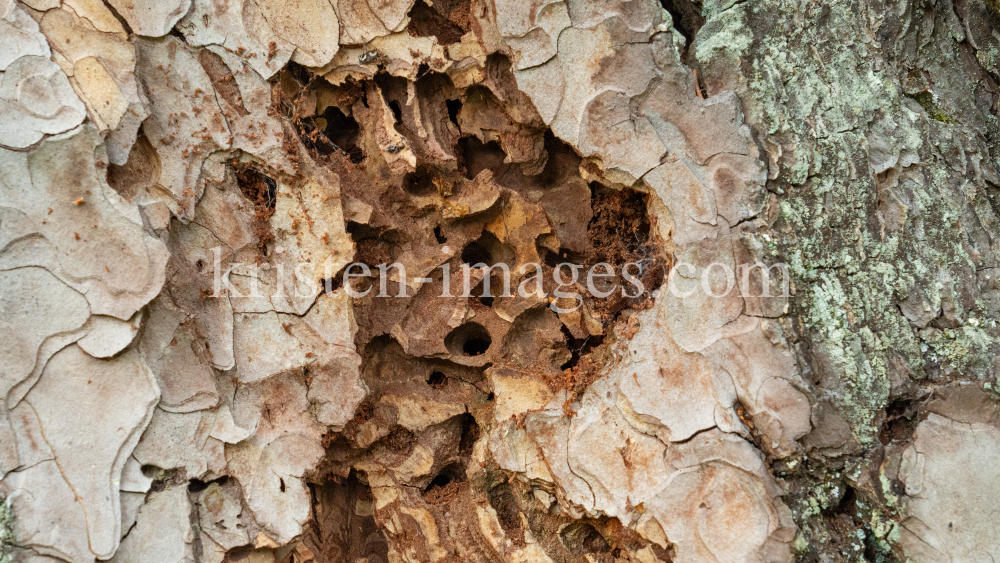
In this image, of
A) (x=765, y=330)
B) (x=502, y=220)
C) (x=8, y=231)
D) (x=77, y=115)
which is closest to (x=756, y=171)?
(x=765, y=330)

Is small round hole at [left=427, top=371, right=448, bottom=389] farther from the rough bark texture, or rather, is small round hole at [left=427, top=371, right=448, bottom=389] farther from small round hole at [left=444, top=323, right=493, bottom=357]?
small round hole at [left=444, top=323, right=493, bottom=357]

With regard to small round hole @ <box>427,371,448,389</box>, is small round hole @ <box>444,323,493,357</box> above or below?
above

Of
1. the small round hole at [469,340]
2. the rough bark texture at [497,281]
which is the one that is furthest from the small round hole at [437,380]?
the small round hole at [469,340]

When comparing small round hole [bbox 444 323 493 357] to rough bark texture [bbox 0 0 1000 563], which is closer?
rough bark texture [bbox 0 0 1000 563]

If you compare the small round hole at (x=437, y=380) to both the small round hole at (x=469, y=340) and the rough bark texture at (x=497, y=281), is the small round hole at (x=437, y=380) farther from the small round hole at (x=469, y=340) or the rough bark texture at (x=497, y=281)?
the small round hole at (x=469, y=340)

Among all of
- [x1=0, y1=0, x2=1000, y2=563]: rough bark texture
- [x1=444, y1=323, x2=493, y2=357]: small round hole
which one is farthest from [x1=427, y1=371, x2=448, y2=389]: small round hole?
[x1=444, y1=323, x2=493, y2=357]: small round hole

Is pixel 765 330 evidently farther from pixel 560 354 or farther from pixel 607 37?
pixel 607 37

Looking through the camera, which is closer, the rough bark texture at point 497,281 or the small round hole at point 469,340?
the rough bark texture at point 497,281

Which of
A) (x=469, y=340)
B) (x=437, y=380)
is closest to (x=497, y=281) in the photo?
(x=469, y=340)
